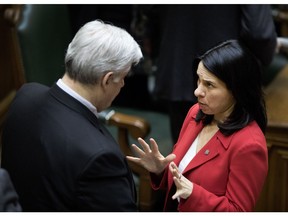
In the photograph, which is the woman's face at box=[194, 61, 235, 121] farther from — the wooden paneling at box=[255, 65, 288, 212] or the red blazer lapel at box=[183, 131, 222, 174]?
the wooden paneling at box=[255, 65, 288, 212]

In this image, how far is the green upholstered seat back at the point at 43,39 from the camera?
235 centimetres

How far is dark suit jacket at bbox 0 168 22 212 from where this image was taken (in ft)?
3.66

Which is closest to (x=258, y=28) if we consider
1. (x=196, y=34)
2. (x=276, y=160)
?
(x=196, y=34)

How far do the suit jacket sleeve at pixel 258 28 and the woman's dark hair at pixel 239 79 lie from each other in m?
0.79

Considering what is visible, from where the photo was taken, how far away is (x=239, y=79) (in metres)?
1.49

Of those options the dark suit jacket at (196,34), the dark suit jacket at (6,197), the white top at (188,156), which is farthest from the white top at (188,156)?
the dark suit jacket at (196,34)

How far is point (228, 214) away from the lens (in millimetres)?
1467

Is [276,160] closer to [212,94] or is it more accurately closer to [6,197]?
[212,94]

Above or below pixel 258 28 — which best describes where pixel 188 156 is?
below

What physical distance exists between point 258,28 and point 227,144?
0.95 metres

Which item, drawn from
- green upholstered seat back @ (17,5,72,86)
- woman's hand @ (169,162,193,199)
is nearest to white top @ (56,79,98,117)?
woman's hand @ (169,162,193,199)

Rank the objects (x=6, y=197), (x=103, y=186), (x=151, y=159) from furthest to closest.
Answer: (x=151, y=159)
(x=103, y=186)
(x=6, y=197)

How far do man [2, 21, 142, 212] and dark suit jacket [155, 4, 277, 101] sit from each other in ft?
3.19

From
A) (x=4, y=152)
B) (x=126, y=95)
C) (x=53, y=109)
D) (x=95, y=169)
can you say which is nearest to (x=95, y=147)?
(x=95, y=169)
